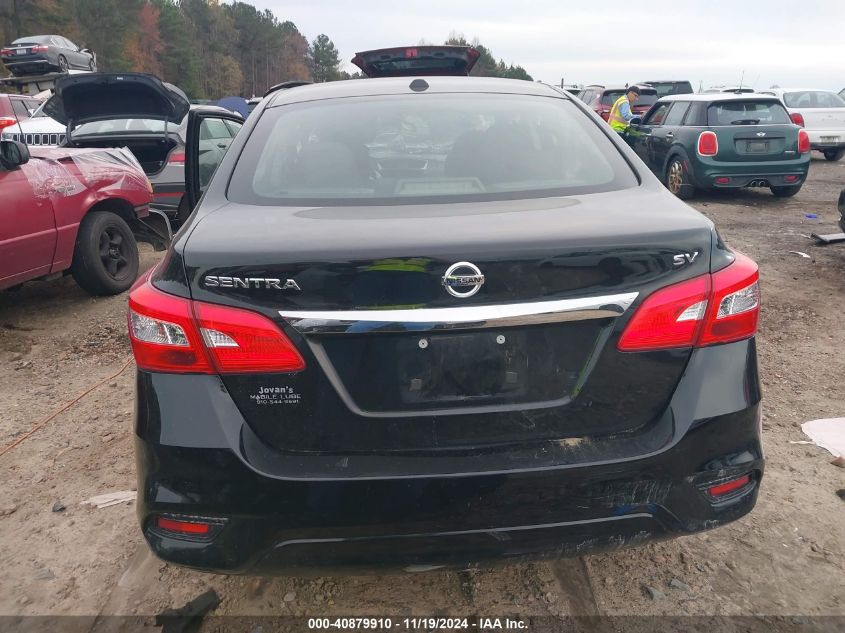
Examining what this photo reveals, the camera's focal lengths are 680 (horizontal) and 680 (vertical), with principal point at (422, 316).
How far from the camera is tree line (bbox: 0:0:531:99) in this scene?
45969mm

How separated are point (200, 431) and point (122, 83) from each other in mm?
6698

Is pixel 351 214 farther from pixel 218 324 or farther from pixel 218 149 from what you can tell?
pixel 218 149

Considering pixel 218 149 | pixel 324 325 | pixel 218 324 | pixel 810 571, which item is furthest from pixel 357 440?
pixel 218 149

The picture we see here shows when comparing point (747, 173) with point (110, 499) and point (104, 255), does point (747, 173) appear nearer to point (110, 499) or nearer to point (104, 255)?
point (104, 255)

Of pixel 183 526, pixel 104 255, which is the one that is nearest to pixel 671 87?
pixel 104 255

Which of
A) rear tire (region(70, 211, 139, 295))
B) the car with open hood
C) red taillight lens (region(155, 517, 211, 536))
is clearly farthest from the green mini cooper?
red taillight lens (region(155, 517, 211, 536))

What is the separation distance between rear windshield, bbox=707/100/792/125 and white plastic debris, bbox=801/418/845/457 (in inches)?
294

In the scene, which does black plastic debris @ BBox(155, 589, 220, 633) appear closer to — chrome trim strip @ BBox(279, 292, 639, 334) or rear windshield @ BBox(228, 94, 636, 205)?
chrome trim strip @ BBox(279, 292, 639, 334)

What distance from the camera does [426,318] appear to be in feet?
5.42

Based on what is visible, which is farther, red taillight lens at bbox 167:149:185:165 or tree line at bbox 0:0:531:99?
tree line at bbox 0:0:531:99

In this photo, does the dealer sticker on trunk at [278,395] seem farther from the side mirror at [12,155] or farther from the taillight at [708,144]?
the taillight at [708,144]

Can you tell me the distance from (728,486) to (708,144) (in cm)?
891

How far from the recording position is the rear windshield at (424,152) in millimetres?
2221

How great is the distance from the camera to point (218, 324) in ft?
5.58
